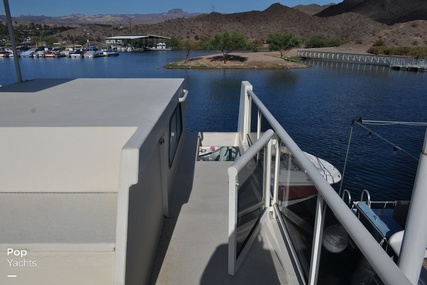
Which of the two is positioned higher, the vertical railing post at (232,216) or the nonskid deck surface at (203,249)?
the vertical railing post at (232,216)

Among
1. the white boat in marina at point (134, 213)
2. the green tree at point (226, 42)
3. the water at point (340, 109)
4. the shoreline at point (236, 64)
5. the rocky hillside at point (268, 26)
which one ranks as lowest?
the water at point (340, 109)

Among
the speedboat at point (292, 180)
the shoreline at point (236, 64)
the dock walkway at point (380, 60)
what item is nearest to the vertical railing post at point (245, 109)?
the speedboat at point (292, 180)

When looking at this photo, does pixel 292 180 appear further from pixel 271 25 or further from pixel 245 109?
pixel 271 25

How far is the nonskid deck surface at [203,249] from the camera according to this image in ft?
8.20

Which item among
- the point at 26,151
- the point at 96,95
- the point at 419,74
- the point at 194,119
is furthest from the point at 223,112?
the point at 419,74

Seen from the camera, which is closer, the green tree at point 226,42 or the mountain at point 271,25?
the green tree at point 226,42

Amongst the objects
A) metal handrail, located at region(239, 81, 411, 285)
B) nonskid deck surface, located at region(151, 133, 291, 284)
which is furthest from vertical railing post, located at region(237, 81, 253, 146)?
metal handrail, located at region(239, 81, 411, 285)

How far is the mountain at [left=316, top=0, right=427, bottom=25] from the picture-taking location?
378ft

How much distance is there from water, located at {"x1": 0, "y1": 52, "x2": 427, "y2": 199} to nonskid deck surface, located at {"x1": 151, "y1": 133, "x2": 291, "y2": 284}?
26.8ft

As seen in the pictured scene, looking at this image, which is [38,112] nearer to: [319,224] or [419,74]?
[319,224]

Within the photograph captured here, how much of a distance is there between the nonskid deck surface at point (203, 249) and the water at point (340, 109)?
26.8 feet

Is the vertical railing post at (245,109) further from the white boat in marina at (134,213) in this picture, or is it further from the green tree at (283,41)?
the green tree at (283,41)

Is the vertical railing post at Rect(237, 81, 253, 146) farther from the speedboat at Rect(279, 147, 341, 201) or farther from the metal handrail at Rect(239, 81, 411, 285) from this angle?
the metal handrail at Rect(239, 81, 411, 285)

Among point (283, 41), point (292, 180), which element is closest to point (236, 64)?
point (283, 41)
